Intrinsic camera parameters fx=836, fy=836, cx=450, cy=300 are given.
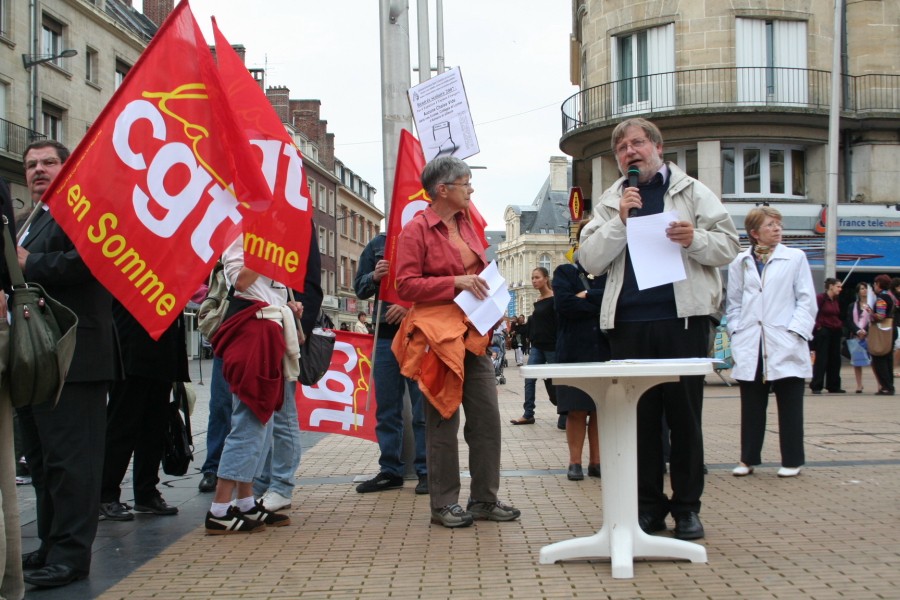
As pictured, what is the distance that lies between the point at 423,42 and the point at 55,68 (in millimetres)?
25326

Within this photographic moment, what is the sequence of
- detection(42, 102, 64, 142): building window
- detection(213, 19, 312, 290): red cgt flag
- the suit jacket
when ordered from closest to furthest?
→ the suit jacket, detection(213, 19, 312, 290): red cgt flag, detection(42, 102, 64, 142): building window

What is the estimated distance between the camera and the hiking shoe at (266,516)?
4.45 metres

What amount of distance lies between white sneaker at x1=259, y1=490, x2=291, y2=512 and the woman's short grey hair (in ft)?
6.39

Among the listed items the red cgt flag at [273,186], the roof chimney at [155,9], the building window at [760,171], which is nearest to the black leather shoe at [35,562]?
the red cgt flag at [273,186]

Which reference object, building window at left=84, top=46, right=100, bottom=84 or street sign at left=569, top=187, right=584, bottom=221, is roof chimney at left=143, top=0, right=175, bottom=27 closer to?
building window at left=84, top=46, right=100, bottom=84

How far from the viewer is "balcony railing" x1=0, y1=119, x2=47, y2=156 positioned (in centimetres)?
2861

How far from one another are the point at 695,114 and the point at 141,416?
20469mm

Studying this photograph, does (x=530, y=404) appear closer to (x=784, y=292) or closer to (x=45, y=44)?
(x=784, y=292)

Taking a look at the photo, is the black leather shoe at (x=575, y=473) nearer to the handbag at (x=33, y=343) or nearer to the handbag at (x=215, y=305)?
the handbag at (x=215, y=305)

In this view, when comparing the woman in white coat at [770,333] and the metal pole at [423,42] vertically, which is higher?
the metal pole at [423,42]

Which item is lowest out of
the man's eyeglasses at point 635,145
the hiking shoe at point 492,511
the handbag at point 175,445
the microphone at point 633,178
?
the hiking shoe at point 492,511

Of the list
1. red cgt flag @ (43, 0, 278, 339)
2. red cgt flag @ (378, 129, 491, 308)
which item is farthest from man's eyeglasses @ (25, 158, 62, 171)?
red cgt flag @ (378, 129, 491, 308)

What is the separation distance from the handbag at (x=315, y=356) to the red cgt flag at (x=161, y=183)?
1.25 m

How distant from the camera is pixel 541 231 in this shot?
364 feet
